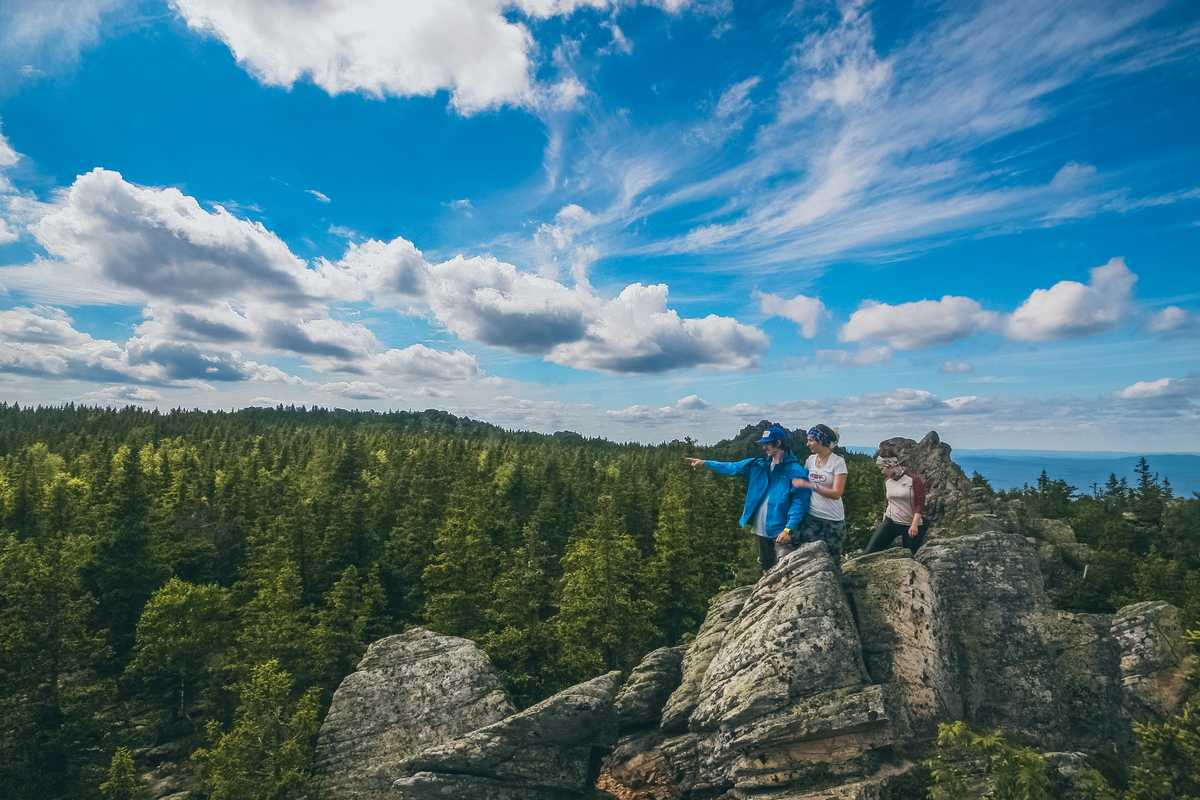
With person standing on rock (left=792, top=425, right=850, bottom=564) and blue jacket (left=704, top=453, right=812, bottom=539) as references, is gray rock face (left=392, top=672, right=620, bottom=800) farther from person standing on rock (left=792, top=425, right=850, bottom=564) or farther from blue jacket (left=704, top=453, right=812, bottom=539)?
person standing on rock (left=792, top=425, right=850, bottom=564)

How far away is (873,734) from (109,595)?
49603 millimetres

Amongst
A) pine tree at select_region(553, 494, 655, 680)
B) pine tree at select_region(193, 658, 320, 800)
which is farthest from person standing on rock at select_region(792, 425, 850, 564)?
pine tree at select_region(193, 658, 320, 800)

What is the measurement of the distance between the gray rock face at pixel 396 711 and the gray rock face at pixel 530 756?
4.87 m

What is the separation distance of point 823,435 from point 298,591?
3369 centimetres

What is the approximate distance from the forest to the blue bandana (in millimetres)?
18170

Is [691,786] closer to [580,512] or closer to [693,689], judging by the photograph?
[693,689]

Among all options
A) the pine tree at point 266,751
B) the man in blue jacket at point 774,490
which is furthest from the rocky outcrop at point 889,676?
the pine tree at point 266,751

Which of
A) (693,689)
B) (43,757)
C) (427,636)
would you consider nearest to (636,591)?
(427,636)

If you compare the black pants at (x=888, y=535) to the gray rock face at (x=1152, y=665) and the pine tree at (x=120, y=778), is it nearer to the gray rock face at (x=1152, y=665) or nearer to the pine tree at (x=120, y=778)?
the gray rock face at (x=1152, y=665)

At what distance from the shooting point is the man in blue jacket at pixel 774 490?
1509cm

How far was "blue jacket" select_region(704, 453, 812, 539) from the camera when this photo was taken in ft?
50.0

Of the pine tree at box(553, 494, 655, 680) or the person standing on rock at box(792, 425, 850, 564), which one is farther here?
the pine tree at box(553, 494, 655, 680)

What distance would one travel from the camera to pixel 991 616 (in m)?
16.0

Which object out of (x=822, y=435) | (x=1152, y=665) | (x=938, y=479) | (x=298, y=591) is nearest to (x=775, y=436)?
(x=822, y=435)
